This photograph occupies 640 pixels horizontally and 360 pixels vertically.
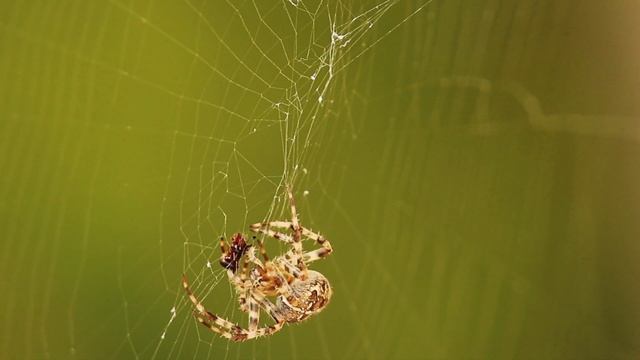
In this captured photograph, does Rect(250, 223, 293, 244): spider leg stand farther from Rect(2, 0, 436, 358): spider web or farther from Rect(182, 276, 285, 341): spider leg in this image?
Rect(182, 276, 285, 341): spider leg

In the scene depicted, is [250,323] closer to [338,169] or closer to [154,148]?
[154,148]

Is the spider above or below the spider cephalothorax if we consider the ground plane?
below

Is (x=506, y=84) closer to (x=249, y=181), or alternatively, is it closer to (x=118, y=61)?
(x=249, y=181)

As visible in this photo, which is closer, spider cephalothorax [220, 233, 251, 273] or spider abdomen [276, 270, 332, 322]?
spider cephalothorax [220, 233, 251, 273]

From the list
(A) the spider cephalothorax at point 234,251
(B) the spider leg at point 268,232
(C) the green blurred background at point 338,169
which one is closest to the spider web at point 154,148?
(C) the green blurred background at point 338,169

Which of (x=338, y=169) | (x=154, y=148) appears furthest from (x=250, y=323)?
(x=338, y=169)

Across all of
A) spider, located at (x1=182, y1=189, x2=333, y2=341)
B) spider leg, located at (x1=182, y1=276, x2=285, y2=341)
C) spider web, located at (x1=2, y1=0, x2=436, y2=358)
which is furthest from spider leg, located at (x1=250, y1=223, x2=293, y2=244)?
spider leg, located at (x1=182, y1=276, x2=285, y2=341)

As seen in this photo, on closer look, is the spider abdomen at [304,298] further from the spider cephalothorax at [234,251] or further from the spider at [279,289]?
the spider cephalothorax at [234,251]
